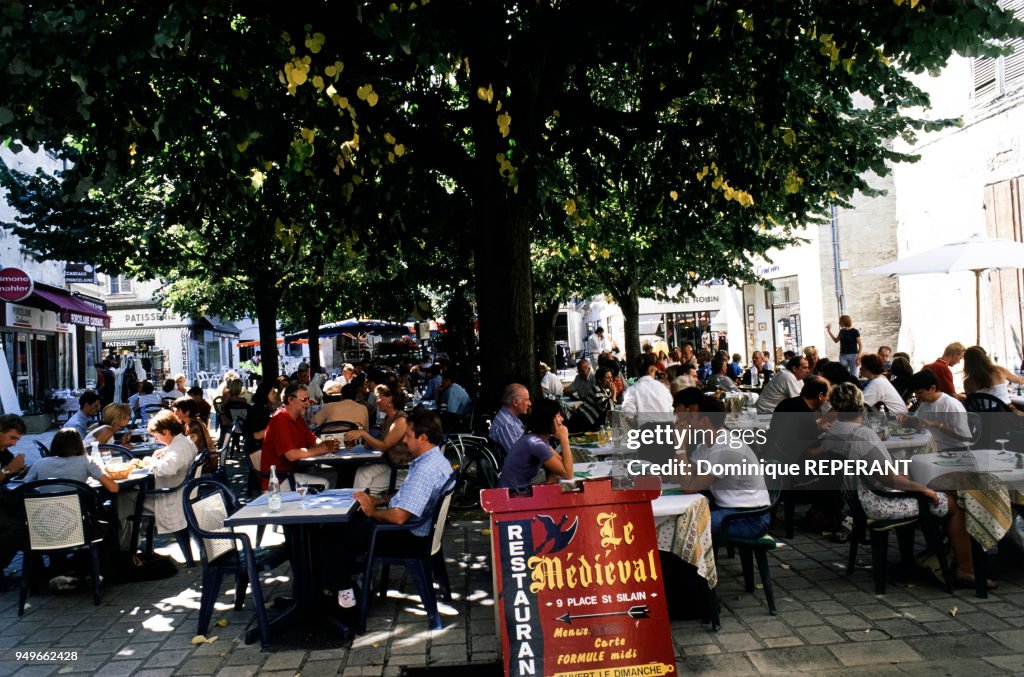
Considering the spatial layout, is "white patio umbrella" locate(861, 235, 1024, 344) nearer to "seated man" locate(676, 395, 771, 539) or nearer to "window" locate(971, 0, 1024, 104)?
"window" locate(971, 0, 1024, 104)

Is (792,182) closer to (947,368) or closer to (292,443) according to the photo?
(947,368)

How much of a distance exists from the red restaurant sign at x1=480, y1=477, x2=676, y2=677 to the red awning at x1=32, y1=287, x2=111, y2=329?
19740mm

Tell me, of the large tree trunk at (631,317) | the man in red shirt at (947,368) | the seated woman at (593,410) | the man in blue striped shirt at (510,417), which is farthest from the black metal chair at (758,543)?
the large tree trunk at (631,317)

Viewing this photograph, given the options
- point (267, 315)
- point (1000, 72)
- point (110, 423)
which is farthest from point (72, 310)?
point (1000, 72)

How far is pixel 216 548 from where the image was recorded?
5.57 meters

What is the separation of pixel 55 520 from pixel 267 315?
1182cm

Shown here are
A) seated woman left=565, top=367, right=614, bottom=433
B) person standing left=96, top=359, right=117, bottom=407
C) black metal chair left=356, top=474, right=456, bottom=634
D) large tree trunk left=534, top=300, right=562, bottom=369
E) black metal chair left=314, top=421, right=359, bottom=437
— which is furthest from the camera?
large tree trunk left=534, top=300, right=562, bottom=369

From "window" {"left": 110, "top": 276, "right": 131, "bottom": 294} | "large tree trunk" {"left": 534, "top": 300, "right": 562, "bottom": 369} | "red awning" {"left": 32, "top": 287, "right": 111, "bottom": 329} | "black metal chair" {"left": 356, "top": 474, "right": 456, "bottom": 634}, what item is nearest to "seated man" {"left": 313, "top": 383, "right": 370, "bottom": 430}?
"black metal chair" {"left": 356, "top": 474, "right": 456, "bottom": 634}

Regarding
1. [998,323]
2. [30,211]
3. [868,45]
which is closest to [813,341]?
[998,323]

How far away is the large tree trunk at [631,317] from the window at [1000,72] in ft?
26.9

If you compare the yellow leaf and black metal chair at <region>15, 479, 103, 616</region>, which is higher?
the yellow leaf

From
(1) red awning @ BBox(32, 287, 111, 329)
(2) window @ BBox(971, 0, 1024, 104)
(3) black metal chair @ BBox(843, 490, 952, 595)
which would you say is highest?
(2) window @ BBox(971, 0, 1024, 104)

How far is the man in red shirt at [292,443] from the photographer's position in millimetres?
7797

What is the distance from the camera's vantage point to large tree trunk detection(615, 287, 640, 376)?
20.2 metres
